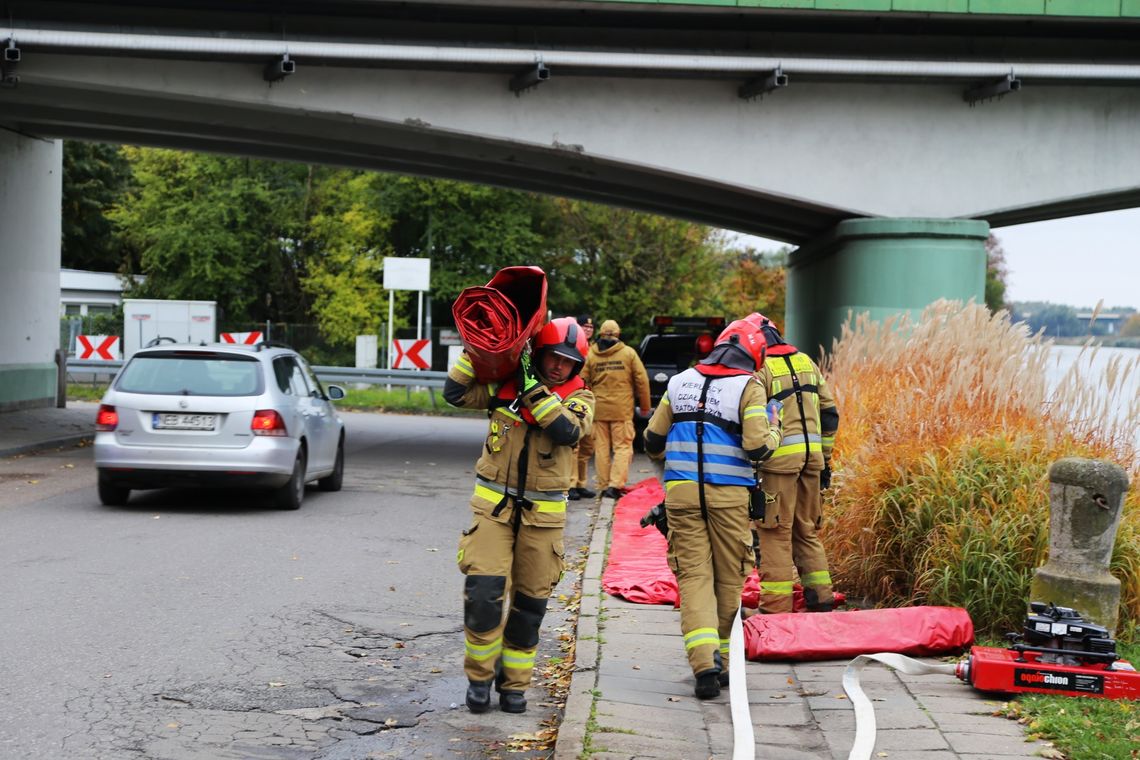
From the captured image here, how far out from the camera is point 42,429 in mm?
18984

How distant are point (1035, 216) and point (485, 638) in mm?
15004

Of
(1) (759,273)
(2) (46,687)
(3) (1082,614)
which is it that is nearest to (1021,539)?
(3) (1082,614)

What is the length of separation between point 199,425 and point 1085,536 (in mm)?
7890

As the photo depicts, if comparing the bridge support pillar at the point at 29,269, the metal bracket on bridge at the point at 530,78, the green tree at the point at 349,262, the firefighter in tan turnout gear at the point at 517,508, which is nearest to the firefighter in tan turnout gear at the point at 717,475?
the firefighter in tan turnout gear at the point at 517,508

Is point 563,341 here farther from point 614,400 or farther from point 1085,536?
point 614,400

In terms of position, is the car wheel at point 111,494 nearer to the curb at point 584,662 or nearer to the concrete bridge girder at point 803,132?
the curb at point 584,662

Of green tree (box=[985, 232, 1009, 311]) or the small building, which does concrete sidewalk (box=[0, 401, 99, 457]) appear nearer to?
the small building

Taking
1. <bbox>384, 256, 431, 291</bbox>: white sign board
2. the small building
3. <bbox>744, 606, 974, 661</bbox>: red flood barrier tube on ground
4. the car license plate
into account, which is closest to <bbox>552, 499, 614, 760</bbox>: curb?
<bbox>744, 606, 974, 661</bbox>: red flood barrier tube on ground

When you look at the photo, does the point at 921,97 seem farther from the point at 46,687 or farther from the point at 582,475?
the point at 46,687

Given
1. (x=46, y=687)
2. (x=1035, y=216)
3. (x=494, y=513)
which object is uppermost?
(x=1035, y=216)

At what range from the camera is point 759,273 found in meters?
43.1

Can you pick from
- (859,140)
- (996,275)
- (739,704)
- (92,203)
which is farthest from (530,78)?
(996,275)

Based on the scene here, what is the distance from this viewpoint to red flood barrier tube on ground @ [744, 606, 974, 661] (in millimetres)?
6703

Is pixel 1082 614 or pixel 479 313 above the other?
pixel 479 313
